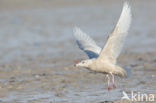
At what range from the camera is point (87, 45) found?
9570 millimetres

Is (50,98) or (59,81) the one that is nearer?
(50,98)

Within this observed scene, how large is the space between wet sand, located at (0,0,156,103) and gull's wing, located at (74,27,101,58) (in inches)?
28.1

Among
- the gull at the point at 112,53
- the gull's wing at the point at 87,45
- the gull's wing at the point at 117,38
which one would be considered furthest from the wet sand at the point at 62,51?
the gull's wing at the point at 87,45

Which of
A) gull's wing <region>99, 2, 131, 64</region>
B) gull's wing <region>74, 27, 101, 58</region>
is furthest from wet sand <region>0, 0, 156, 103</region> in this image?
gull's wing <region>74, 27, 101, 58</region>

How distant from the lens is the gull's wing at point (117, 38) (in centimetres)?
855

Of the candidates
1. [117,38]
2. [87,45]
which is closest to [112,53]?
[117,38]

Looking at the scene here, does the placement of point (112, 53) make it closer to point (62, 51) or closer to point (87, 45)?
point (87, 45)

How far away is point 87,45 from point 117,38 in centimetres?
113

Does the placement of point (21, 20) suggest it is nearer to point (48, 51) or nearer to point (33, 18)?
point (33, 18)

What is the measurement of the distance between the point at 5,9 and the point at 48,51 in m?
10.5

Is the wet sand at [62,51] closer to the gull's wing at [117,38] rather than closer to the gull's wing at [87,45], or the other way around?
the gull's wing at [117,38]

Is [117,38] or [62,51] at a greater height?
[62,51]

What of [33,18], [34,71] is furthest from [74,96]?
[33,18]

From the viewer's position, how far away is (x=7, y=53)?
15000mm
